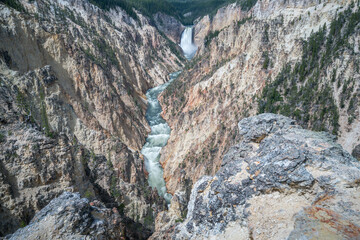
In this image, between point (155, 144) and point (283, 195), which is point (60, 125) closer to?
point (155, 144)

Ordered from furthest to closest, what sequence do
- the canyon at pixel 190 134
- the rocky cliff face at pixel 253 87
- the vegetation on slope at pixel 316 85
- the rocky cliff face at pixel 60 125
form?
the rocky cliff face at pixel 253 87, the vegetation on slope at pixel 316 85, the rocky cliff face at pixel 60 125, the canyon at pixel 190 134

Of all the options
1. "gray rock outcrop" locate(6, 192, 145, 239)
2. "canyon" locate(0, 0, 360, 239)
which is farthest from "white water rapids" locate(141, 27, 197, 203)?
"gray rock outcrop" locate(6, 192, 145, 239)

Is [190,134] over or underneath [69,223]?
underneath

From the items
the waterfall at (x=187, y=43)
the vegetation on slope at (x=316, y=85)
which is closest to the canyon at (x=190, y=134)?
the vegetation on slope at (x=316, y=85)

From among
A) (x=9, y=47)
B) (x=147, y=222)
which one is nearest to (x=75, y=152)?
(x=147, y=222)

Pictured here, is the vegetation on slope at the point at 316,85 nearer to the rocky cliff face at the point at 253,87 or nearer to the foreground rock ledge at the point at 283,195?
the rocky cliff face at the point at 253,87

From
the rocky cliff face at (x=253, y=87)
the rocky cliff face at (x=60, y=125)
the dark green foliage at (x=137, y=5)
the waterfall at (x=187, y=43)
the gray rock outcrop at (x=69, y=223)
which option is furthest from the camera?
the waterfall at (x=187, y=43)

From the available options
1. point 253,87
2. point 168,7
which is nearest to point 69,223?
point 253,87
